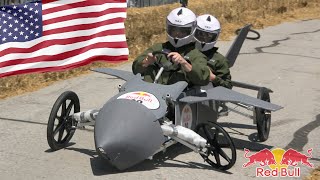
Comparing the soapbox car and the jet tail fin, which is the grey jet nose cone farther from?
the jet tail fin

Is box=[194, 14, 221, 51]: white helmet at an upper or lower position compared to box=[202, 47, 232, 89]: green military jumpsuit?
upper

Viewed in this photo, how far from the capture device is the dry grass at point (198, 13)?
10.7m

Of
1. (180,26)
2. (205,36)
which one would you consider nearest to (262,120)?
(205,36)

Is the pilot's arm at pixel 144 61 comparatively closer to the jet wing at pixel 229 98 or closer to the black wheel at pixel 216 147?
the jet wing at pixel 229 98

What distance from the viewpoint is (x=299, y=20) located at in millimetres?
19234

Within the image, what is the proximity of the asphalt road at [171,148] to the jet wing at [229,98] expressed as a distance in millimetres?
759

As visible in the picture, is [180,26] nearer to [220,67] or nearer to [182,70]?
[182,70]

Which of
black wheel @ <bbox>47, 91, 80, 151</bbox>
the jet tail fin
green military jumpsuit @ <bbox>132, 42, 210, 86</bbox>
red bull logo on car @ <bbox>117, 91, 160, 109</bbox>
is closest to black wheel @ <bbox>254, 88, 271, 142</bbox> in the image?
the jet tail fin

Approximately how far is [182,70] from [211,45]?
98 centimetres

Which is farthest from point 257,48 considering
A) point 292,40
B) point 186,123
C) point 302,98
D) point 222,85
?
point 186,123

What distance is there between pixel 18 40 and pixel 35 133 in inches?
56.1

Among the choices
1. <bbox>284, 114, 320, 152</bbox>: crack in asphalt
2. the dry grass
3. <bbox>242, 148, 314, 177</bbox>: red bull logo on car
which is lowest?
the dry grass

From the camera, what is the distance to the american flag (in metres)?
7.97

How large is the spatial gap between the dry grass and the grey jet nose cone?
4.59 m
